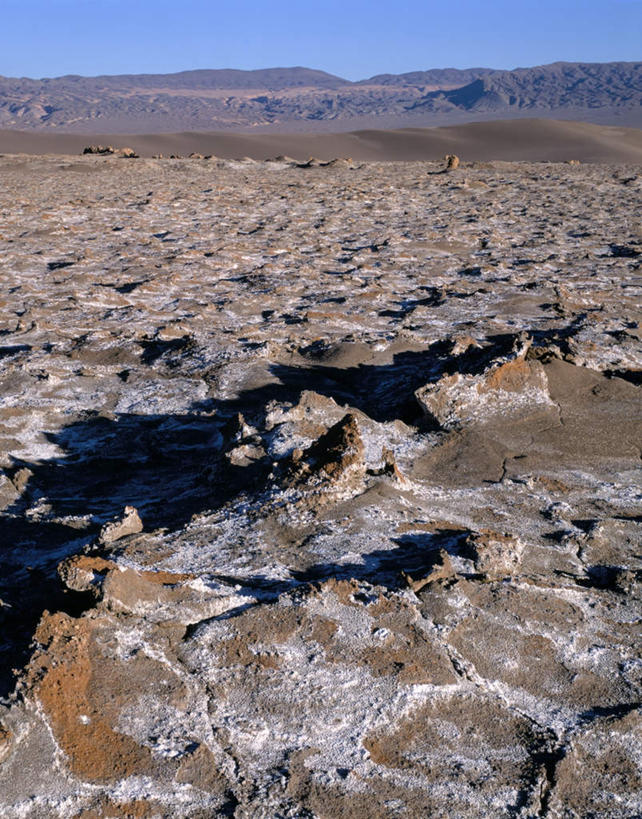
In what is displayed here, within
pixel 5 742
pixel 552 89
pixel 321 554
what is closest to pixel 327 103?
pixel 552 89

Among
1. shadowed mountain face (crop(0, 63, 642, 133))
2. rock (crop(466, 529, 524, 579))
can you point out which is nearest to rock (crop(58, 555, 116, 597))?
rock (crop(466, 529, 524, 579))

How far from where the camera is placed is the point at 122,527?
2.23 m

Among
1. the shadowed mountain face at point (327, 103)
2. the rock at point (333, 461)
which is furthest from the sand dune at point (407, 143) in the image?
the shadowed mountain face at point (327, 103)

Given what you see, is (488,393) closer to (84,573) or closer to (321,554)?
(321,554)

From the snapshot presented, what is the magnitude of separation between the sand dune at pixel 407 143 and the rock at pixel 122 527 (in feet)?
65.9

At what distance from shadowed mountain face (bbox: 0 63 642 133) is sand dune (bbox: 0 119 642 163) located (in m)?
36.0

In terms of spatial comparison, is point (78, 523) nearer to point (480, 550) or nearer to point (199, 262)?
point (480, 550)

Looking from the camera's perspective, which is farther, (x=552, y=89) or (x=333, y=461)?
(x=552, y=89)

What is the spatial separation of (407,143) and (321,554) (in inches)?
916

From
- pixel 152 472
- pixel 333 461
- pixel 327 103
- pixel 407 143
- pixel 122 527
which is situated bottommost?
pixel 152 472

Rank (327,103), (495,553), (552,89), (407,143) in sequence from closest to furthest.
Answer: (495,553), (407,143), (552,89), (327,103)

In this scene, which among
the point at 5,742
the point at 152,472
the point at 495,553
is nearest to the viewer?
the point at 5,742

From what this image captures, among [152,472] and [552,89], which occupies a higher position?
[552,89]

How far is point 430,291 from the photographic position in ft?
17.0
